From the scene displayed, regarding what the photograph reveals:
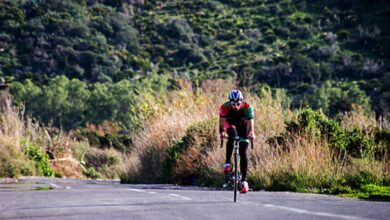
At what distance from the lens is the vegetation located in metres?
21.6

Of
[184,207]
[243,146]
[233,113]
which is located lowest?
[184,207]

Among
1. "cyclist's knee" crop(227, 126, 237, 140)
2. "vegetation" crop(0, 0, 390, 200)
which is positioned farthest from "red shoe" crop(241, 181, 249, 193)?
"vegetation" crop(0, 0, 390, 200)

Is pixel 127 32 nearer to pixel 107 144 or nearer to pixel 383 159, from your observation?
pixel 107 144

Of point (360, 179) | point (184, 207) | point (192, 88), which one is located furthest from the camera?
Result: point (192, 88)

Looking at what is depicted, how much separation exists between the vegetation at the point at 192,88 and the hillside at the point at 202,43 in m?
0.17

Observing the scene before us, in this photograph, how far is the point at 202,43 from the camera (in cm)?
8056

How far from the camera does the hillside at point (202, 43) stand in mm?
64562

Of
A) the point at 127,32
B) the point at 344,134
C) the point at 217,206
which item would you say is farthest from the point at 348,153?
the point at 127,32

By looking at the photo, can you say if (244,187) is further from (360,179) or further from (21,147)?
(21,147)

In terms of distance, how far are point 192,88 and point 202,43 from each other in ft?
116

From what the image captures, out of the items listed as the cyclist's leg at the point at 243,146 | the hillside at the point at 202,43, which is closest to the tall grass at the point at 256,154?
the cyclist's leg at the point at 243,146

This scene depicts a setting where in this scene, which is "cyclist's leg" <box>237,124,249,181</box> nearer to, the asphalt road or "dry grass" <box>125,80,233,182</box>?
the asphalt road

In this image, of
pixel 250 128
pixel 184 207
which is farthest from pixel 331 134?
pixel 184 207

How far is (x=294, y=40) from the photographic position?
74938 mm
